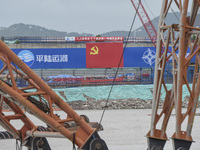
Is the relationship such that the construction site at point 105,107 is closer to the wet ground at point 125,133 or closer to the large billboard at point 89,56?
the wet ground at point 125,133

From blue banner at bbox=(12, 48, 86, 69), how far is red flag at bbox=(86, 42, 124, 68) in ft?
2.67

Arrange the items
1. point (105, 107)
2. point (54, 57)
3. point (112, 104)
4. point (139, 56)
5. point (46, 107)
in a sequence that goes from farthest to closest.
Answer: point (139, 56) → point (54, 57) → point (112, 104) → point (105, 107) → point (46, 107)

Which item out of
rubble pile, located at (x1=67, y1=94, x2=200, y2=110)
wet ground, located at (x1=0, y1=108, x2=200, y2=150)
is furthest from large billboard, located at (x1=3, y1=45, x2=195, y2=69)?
wet ground, located at (x1=0, y1=108, x2=200, y2=150)

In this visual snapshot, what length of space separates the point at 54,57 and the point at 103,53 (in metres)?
6.31

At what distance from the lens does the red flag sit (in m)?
42.0

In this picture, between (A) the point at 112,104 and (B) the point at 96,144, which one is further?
(A) the point at 112,104

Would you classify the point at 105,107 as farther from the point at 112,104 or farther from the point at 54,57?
the point at 54,57

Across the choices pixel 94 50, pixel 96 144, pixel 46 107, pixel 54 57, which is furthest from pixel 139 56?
pixel 96 144

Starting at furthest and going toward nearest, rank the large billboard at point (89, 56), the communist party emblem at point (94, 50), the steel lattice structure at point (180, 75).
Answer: the communist party emblem at point (94, 50) → the large billboard at point (89, 56) → the steel lattice structure at point (180, 75)

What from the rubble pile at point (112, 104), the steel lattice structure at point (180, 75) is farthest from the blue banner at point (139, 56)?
the steel lattice structure at point (180, 75)

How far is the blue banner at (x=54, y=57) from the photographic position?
41438 millimetres

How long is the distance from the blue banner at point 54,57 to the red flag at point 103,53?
81cm

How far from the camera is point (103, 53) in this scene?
4225cm

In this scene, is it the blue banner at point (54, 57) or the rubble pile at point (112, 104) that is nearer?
the rubble pile at point (112, 104)
